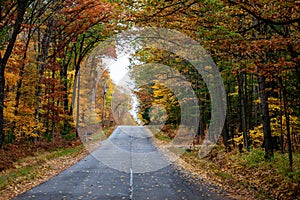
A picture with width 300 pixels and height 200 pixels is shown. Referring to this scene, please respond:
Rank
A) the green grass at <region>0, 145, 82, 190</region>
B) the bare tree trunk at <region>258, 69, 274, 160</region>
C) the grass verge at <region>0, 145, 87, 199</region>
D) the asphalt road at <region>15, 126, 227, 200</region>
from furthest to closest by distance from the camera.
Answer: the bare tree trunk at <region>258, 69, 274, 160</region> < the green grass at <region>0, 145, 82, 190</region> < the grass verge at <region>0, 145, 87, 199</region> < the asphalt road at <region>15, 126, 227, 200</region>

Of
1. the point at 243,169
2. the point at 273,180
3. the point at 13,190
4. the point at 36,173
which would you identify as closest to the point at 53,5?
the point at 36,173

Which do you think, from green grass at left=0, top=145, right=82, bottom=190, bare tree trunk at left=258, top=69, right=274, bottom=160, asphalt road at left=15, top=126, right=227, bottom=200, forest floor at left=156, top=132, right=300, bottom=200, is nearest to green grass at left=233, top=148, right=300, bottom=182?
forest floor at left=156, top=132, right=300, bottom=200

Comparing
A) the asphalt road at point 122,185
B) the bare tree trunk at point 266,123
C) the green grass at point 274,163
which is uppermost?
the bare tree trunk at point 266,123

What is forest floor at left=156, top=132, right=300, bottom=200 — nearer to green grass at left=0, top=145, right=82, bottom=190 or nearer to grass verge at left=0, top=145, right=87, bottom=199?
grass verge at left=0, top=145, right=87, bottom=199

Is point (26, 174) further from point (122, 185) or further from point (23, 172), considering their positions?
point (122, 185)

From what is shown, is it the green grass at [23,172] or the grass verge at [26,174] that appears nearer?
the grass verge at [26,174]

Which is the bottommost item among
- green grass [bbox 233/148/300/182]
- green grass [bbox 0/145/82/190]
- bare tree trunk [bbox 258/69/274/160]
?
green grass [bbox 0/145/82/190]

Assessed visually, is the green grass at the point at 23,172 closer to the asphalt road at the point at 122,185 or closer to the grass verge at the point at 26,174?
the grass verge at the point at 26,174

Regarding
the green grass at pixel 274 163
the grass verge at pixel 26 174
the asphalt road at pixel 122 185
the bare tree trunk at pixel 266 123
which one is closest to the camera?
the asphalt road at pixel 122 185

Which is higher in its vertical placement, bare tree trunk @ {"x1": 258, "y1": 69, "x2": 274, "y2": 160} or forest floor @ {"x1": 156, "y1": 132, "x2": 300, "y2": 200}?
bare tree trunk @ {"x1": 258, "y1": 69, "x2": 274, "y2": 160}

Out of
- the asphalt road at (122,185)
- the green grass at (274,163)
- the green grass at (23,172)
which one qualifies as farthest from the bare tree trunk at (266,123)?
the green grass at (23,172)

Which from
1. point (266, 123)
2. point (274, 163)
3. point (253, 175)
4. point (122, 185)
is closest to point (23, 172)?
point (122, 185)

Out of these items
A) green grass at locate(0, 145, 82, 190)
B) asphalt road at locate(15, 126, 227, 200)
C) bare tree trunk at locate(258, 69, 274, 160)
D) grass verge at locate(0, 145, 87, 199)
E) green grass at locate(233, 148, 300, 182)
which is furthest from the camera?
bare tree trunk at locate(258, 69, 274, 160)

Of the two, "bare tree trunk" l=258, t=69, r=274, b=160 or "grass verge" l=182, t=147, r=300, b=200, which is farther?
"bare tree trunk" l=258, t=69, r=274, b=160
